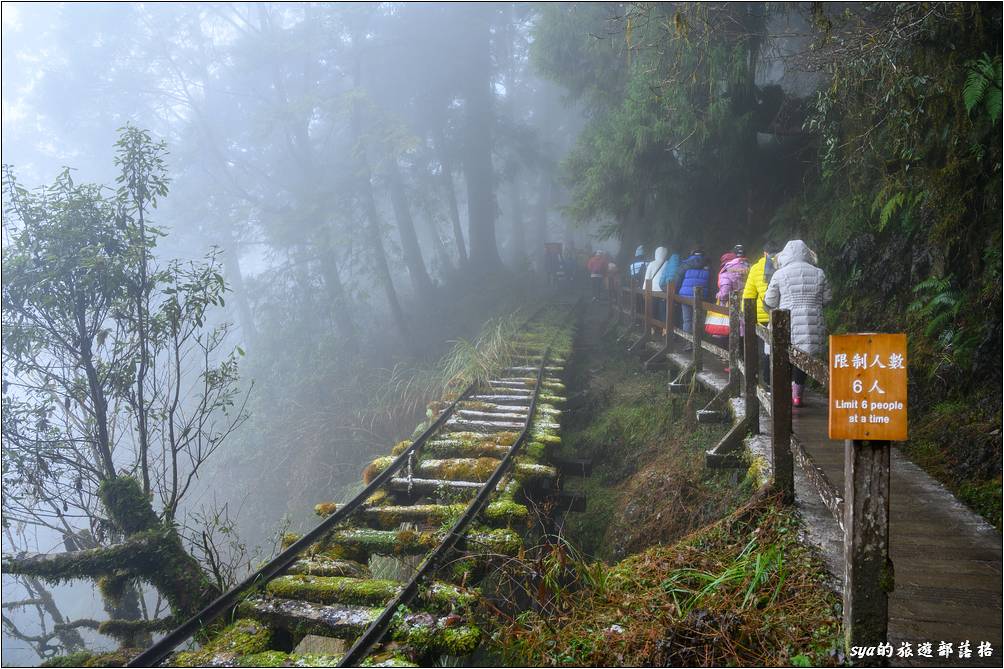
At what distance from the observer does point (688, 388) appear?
764 cm

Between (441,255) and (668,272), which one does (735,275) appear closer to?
(668,272)

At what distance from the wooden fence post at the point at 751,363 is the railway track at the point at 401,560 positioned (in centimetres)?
209

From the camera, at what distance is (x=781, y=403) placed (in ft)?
12.3

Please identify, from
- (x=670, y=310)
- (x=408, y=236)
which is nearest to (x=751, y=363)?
(x=670, y=310)

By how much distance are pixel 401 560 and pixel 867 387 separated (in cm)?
363

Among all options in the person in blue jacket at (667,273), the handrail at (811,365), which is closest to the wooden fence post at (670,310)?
the person in blue jacket at (667,273)

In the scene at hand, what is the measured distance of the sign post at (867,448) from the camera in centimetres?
227

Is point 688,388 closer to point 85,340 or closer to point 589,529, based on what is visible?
point 589,529

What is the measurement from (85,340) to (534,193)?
113ft

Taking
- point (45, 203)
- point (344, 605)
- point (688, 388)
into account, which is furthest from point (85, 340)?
point (688, 388)

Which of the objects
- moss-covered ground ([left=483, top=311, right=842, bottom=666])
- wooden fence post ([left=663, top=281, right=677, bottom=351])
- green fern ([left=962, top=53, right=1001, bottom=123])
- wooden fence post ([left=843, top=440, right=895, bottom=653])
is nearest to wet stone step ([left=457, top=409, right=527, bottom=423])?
moss-covered ground ([left=483, top=311, right=842, bottom=666])

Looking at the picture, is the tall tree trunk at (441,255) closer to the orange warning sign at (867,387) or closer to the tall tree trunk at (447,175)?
the tall tree trunk at (447,175)

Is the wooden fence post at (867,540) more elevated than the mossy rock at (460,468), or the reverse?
the wooden fence post at (867,540)

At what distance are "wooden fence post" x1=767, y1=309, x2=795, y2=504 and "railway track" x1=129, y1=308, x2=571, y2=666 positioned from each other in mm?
1975
